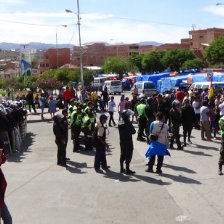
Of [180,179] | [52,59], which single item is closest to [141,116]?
[180,179]

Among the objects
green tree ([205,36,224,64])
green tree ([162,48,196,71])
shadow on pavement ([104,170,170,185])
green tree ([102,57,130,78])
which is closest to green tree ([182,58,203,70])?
green tree ([205,36,224,64])

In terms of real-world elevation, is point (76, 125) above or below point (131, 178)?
above

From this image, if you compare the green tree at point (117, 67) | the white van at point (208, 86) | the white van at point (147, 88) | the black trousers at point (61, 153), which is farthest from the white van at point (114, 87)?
the black trousers at point (61, 153)

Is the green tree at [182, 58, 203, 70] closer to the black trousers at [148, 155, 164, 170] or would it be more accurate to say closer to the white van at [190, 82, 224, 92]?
the white van at [190, 82, 224, 92]

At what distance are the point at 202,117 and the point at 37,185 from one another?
7.54 meters

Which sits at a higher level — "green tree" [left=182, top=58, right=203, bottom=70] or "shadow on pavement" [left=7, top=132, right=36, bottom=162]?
"green tree" [left=182, top=58, right=203, bottom=70]

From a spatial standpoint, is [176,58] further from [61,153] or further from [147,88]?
[61,153]

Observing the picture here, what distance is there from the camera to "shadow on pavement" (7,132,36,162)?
42.7ft

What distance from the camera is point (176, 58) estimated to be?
7112cm

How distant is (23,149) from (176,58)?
194ft

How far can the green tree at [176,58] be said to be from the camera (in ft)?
233

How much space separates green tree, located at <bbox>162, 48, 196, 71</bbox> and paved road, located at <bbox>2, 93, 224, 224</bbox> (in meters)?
59.3

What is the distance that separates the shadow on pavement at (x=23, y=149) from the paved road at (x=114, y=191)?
0.06 metres

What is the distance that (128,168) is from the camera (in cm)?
1053
